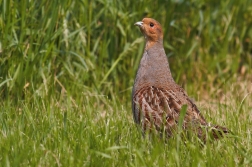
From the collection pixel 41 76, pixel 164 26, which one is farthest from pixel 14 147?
pixel 164 26

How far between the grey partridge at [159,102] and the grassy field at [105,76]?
15 cm

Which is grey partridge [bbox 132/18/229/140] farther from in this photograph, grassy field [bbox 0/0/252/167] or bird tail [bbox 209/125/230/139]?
grassy field [bbox 0/0/252/167]

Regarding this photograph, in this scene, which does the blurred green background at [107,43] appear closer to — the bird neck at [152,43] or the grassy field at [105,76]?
the grassy field at [105,76]

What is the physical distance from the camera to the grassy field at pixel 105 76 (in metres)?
4.54

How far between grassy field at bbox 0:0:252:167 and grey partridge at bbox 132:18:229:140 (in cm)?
15

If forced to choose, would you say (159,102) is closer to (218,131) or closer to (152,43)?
(218,131)

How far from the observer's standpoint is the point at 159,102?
5.19 metres

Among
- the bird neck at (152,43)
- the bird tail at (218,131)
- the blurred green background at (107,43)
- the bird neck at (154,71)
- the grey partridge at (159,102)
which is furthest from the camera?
the blurred green background at (107,43)

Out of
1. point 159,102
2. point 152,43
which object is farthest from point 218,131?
point 152,43

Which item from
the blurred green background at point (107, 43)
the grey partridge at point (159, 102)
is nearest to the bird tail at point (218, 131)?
the grey partridge at point (159, 102)

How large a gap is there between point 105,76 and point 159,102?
188 centimetres

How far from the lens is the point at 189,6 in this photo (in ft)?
26.3

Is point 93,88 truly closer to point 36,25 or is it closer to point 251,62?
point 36,25

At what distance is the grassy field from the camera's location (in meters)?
4.54
